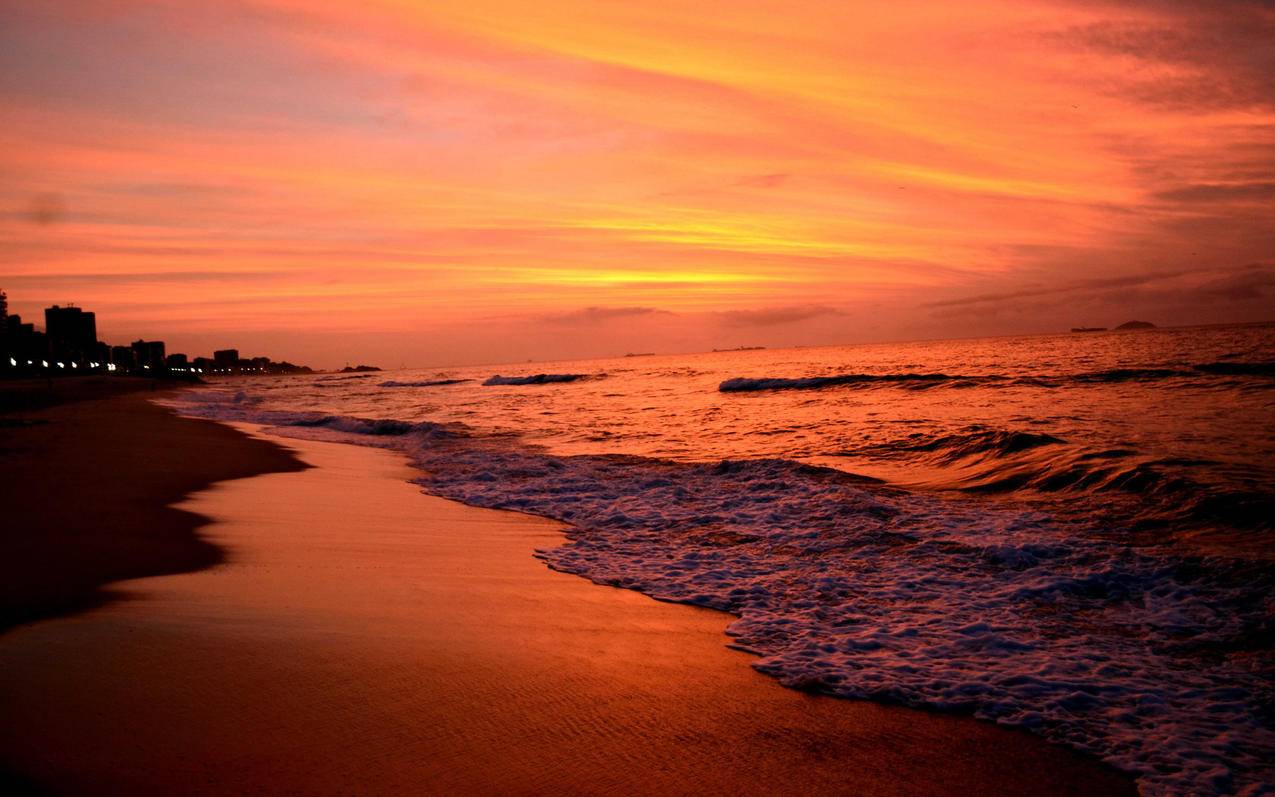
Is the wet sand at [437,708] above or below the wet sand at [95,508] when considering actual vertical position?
below

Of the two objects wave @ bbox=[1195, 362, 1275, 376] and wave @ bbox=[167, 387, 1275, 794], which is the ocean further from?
wave @ bbox=[1195, 362, 1275, 376]

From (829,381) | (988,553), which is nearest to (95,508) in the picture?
(988,553)

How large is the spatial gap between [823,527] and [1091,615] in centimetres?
326

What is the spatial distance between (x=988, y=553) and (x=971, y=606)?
4.89 feet

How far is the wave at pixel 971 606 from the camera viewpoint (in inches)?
162

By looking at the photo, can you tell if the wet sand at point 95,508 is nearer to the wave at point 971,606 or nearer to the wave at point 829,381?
the wave at point 971,606

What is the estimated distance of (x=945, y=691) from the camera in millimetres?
4445

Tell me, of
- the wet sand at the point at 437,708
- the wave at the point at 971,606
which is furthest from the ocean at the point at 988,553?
the wet sand at the point at 437,708

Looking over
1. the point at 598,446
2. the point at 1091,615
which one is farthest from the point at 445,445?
the point at 1091,615

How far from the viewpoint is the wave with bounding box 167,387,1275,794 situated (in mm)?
4121

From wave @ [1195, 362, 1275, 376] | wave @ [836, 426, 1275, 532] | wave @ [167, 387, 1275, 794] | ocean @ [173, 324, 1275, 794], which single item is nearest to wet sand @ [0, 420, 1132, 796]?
wave @ [167, 387, 1275, 794]

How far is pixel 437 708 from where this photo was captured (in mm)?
3959

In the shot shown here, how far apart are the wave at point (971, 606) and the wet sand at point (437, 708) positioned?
0.35 meters

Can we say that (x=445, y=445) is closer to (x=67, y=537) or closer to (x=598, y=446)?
(x=598, y=446)
